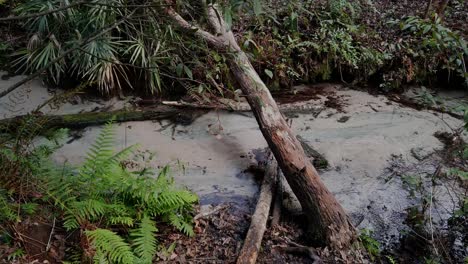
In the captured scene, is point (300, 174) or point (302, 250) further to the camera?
point (300, 174)

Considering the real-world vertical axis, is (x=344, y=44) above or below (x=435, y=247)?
above

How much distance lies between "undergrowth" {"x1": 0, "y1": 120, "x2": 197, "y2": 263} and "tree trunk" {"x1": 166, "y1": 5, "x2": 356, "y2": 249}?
101 centimetres

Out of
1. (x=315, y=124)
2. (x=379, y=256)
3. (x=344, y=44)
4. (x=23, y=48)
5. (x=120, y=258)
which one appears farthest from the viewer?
(x=344, y=44)

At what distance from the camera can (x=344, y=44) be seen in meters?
5.91

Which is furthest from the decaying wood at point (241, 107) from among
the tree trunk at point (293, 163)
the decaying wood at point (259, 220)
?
the decaying wood at point (259, 220)

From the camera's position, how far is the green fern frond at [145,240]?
280 cm

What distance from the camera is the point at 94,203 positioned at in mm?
2949

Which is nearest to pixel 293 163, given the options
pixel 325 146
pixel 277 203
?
pixel 277 203

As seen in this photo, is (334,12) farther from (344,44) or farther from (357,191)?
(357,191)

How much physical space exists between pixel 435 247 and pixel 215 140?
2.65 metres

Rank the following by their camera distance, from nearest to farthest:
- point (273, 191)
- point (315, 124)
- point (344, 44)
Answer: point (273, 191) < point (315, 124) < point (344, 44)

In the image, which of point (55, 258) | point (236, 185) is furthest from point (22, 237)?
point (236, 185)

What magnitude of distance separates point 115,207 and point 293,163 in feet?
5.51

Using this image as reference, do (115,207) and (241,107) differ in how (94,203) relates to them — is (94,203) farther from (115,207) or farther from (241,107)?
(241,107)
